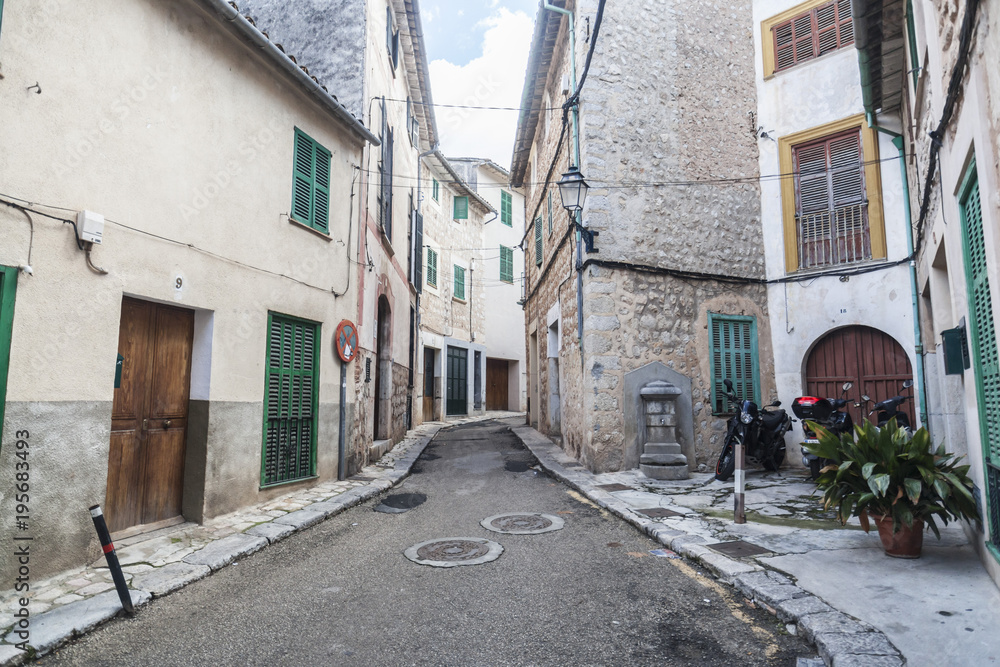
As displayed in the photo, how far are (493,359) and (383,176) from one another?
16.1 meters

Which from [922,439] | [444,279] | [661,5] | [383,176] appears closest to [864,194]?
[661,5]

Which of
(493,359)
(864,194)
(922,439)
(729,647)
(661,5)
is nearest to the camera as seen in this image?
(729,647)

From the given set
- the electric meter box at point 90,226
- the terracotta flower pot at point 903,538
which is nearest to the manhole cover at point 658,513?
the terracotta flower pot at point 903,538

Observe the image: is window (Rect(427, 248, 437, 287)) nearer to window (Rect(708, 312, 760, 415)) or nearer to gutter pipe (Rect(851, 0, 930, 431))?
→ window (Rect(708, 312, 760, 415))

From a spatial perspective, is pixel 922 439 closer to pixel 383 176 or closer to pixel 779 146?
pixel 779 146

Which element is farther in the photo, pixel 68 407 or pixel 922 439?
pixel 68 407

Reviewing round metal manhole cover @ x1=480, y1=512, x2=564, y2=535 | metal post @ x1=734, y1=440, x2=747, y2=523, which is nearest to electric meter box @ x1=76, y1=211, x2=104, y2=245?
round metal manhole cover @ x1=480, y1=512, x2=564, y2=535

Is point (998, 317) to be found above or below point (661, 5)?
below

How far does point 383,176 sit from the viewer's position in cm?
1116

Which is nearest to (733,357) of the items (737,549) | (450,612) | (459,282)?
(737,549)

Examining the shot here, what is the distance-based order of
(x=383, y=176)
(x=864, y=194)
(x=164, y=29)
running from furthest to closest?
(x=383, y=176)
(x=864, y=194)
(x=164, y=29)

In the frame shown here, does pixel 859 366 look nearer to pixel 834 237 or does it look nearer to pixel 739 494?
pixel 834 237

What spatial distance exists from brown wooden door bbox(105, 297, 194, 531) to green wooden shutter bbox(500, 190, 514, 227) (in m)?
21.6

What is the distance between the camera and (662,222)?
934 centimetres
